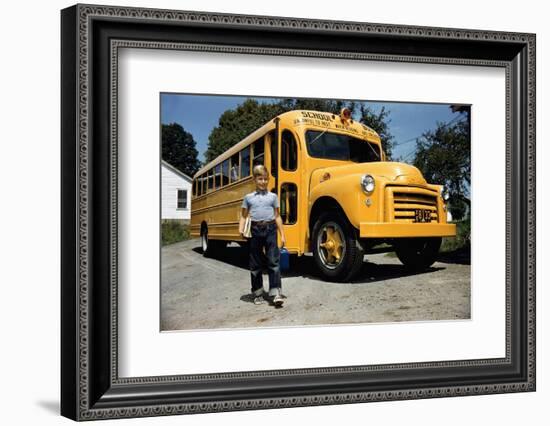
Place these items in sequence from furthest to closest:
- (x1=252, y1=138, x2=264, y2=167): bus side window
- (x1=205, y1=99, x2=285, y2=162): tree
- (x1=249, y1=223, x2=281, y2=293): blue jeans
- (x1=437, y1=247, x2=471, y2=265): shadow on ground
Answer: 1. (x1=437, y1=247, x2=471, y2=265): shadow on ground
2. (x1=252, y1=138, x2=264, y2=167): bus side window
3. (x1=249, y1=223, x2=281, y2=293): blue jeans
4. (x1=205, y1=99, x2=285, y2=162): tree

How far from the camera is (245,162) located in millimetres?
4586

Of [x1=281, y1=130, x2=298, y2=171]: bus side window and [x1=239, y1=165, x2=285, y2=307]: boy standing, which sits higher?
[x1=281, y1=130, x2=298, y2=171]: bus side window

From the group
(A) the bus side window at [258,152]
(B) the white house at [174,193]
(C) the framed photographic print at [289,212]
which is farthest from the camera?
(A) the bus side window at [258,152]

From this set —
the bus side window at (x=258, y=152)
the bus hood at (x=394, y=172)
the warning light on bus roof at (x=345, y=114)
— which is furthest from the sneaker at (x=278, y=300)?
the warning light on bus roof at (x=345, y=114)

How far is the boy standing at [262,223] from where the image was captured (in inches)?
177

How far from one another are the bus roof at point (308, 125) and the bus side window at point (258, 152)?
73 mm

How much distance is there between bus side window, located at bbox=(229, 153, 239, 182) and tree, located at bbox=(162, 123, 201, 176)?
30 cm

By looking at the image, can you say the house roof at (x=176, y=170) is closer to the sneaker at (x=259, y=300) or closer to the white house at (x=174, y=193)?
the white house at (x=174, y=193)

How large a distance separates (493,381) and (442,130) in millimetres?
1915

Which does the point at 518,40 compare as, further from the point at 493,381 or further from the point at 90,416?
the point at 90,416

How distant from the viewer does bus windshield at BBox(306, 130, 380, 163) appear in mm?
4785

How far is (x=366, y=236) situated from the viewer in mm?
4672

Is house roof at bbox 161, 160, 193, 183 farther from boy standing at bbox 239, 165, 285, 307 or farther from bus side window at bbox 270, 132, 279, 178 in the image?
bus side window at bbox 270, 132, 279, 178

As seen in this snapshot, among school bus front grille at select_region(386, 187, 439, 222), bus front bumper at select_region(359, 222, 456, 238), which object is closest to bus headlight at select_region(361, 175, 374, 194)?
school bus front grille at select_region(386, 187, 439, 222)
